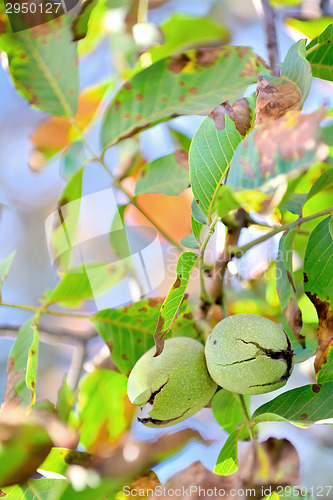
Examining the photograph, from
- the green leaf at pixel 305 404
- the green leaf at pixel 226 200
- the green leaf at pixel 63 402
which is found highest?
the green leaf at pixel 226 200

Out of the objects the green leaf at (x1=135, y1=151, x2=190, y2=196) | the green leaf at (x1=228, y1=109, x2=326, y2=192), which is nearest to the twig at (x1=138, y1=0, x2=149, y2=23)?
the green leaf at (x1=135, y1=151, x2=190, y2=196)

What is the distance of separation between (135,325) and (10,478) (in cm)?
33

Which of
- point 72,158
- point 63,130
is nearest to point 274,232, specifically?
point 72,158

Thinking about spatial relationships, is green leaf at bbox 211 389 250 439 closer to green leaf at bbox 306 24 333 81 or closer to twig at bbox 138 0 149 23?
green leaf at bbox 306 24 333 81

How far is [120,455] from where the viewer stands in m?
1.09

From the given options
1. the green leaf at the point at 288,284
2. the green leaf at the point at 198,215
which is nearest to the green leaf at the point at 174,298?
the green leaf at the point at 198,215

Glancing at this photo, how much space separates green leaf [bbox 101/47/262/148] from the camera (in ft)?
3.09

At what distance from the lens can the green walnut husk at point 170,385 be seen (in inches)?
30.0

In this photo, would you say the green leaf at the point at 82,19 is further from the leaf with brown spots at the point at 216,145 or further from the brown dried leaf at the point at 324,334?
the brown dried leaf at the point at 324,334

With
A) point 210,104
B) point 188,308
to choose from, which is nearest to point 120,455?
point 188,308

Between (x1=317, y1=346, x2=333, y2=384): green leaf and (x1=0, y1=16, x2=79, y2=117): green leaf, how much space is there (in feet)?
2.42

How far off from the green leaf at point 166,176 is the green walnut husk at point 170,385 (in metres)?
0.41

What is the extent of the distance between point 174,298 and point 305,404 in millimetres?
261

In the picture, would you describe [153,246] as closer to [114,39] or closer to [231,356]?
[231,356]
